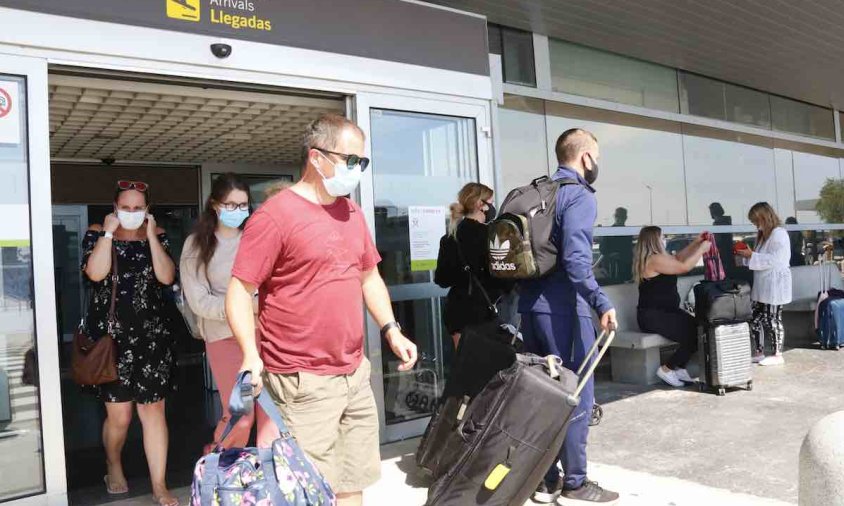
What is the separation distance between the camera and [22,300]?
10.6 feet

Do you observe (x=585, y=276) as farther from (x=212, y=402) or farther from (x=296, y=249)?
(x=212, y=402)

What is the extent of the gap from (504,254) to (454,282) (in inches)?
41.7

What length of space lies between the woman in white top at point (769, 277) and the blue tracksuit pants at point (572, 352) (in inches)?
178

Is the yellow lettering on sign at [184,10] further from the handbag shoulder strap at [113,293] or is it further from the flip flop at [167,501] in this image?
the flip flop at [167,501]

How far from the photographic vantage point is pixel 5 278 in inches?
127

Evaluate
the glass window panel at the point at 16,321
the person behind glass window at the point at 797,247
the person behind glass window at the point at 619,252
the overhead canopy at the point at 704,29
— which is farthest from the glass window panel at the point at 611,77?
the glass window panel at the point at 16,321

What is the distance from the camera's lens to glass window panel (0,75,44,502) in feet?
10.5

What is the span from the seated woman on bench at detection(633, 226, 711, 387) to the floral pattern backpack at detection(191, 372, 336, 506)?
4.94 m

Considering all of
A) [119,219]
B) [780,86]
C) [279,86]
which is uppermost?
[780,86]

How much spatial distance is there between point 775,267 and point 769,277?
13 centimetres

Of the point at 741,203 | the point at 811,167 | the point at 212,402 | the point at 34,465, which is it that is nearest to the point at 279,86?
the point at 34,465

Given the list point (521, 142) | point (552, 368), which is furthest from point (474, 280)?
point (521, 142)

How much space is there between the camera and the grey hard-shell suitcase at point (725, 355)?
5895 mm

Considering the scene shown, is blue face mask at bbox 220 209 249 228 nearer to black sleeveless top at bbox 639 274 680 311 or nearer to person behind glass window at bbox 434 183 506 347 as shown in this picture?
person behind glass window at bbox 434 183 506 347
